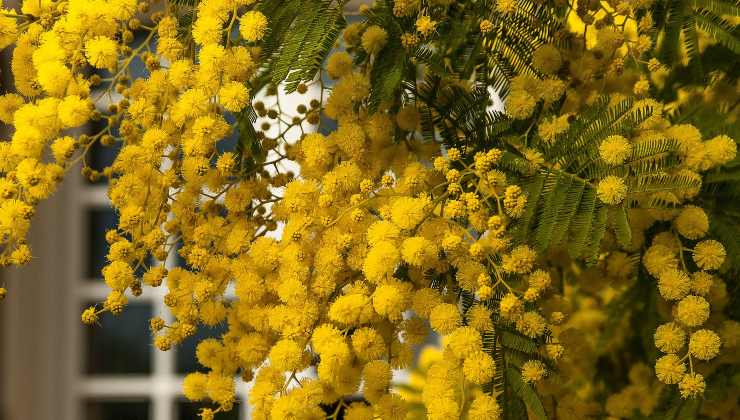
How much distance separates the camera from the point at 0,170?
2.02 ft

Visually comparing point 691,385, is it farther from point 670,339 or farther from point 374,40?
point 374,40

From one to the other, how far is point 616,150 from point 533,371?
144 millimetres

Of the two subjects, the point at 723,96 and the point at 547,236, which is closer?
the point at 547,236

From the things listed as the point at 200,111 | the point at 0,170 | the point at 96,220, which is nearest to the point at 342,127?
the point at 200,111

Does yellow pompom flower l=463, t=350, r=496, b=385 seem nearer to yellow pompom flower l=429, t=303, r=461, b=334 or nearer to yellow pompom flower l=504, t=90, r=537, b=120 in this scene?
yellow pompom flower l=429, t=303, r=461, b=334

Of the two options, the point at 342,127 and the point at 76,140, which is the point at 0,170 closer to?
the point at 76,140

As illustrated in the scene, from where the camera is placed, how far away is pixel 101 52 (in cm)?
59

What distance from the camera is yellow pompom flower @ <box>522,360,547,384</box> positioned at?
0.53 m

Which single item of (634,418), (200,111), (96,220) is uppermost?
(96,220)

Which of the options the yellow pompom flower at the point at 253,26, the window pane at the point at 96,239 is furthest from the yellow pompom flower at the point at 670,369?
the window pane at the point at 96,239

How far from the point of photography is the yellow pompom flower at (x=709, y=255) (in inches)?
22.0

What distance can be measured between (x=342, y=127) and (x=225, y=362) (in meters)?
0.18

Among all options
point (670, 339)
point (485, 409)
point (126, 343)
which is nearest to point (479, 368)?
point (485, 409)

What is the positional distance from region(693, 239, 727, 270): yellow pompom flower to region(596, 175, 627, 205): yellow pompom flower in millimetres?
69
